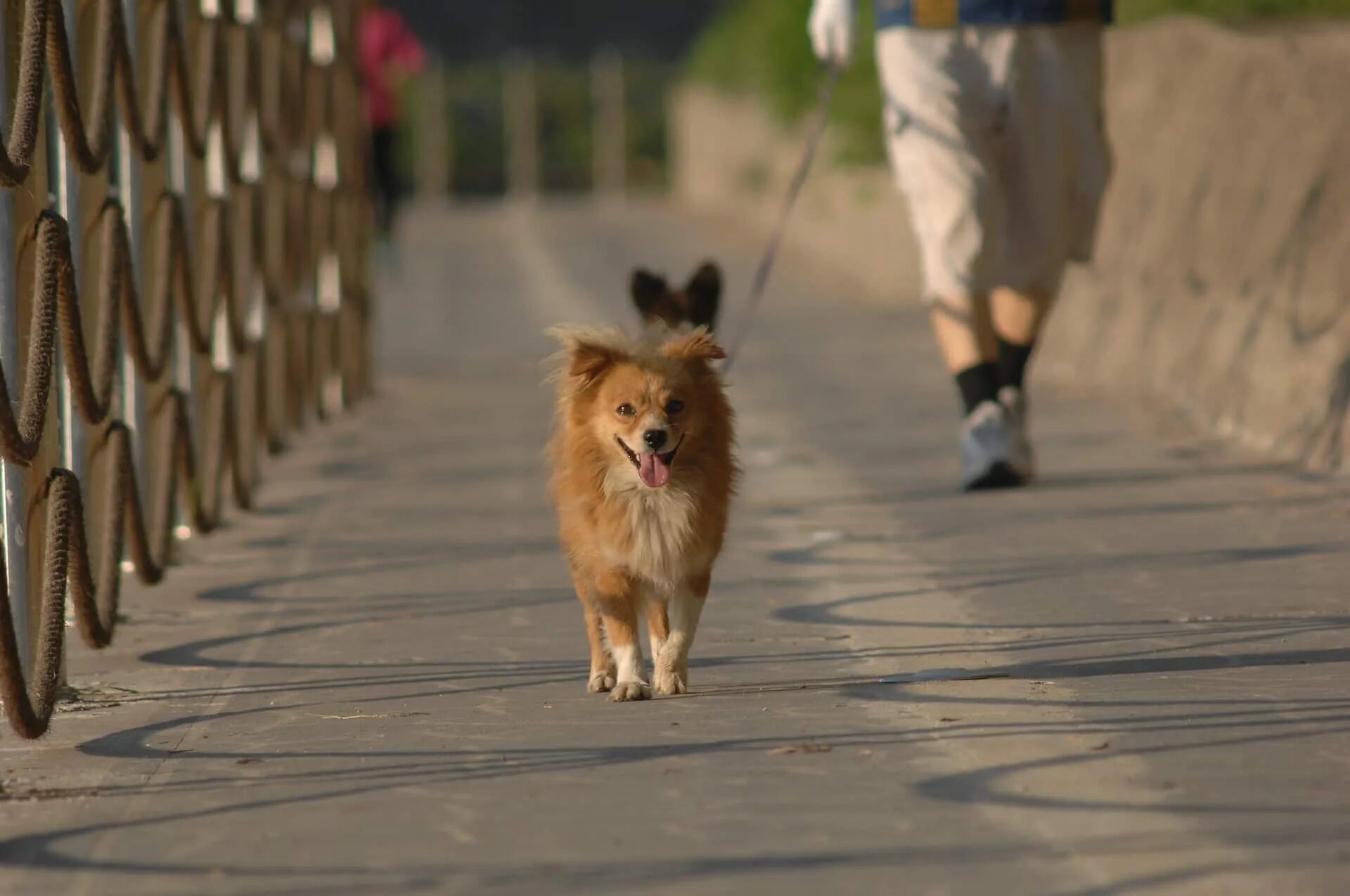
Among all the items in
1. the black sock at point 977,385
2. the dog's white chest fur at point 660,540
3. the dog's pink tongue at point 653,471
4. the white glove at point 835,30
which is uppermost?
the white glove at point 835,30

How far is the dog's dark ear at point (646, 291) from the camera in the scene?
26.0ft

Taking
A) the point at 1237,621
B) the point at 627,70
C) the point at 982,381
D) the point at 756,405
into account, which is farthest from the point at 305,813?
the point at 627,70

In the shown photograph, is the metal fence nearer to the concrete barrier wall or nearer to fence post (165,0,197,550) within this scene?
fence post (165,0,197,550)

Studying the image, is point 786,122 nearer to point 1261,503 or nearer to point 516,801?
point 1261,503

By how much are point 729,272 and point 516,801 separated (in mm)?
19267

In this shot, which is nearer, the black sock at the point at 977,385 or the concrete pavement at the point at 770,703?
the concrete pavement at the point at 770,703

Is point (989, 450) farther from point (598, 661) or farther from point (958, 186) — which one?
point (598, 661)

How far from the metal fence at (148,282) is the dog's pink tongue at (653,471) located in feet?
4.31

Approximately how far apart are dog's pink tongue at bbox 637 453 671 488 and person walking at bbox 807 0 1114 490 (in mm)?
3362

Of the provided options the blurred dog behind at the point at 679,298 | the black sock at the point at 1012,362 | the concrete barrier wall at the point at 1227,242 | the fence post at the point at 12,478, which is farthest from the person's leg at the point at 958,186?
the fence post at the point at 12,478

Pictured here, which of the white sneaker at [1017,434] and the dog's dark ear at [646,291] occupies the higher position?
the dog's dark ear at [646,291]

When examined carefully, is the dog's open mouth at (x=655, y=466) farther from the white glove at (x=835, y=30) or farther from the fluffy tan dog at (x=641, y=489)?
the white glove at (x=835, y=30)

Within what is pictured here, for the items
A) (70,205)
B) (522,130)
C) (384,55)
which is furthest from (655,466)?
(522,130)

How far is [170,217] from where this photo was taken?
810cm
